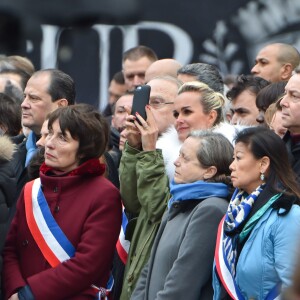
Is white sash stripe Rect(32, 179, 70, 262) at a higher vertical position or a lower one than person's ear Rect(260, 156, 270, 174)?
lower

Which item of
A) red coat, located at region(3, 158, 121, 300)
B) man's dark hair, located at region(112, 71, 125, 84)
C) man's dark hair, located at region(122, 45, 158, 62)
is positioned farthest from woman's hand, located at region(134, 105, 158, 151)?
man's dark hair, located at region(112, 71, 125, 84)

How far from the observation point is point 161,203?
6070mm

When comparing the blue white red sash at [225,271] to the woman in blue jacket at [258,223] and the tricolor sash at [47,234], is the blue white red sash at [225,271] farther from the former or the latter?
the tricolor sash at [47,234]

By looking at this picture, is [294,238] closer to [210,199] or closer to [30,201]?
[210,199]

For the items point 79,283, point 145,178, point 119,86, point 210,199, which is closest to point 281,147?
point 210,199

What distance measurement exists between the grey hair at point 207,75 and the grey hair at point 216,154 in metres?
1.36

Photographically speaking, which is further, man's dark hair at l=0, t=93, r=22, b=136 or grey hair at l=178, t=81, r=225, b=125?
man's dark hair at l=0, t=93, r=22, b=136

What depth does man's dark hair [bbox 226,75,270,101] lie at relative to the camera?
748 centimetres

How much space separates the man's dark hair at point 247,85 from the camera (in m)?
7.48

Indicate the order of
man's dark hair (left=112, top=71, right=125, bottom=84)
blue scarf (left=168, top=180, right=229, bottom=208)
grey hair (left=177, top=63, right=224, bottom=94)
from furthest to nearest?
man's dark hair (left=112, top=71, right=125, bottom=84), grey hair (left=177, top=63, right=224, bottom=94), blue scarf (left=168, top=180, right=229, bottom=208)

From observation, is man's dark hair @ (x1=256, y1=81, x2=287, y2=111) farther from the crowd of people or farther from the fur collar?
the fur collar

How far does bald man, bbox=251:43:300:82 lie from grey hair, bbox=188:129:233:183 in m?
2.58

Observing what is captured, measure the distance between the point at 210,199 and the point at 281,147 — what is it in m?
0.50

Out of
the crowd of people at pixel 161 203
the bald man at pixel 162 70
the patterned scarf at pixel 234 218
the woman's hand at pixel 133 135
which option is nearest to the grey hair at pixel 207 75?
the crowd of people at pixel 161 203
